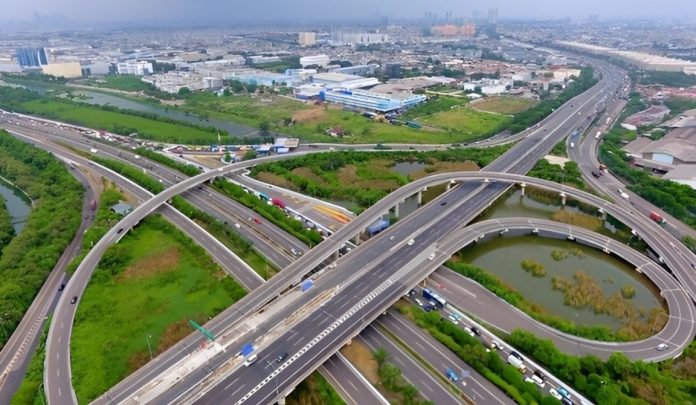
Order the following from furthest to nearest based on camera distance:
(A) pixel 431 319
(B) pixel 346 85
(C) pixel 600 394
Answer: (B) pixel 346 85 < (A) pixel 431 319 < (C) pixel 600 394

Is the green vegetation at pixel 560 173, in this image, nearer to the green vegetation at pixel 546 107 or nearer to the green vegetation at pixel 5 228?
the green vegetation at pixel 546 107

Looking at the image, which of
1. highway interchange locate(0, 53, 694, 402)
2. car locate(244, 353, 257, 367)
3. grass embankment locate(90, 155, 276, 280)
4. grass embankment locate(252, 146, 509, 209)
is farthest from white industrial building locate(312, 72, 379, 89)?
car locate(244, 353, 257, 367)

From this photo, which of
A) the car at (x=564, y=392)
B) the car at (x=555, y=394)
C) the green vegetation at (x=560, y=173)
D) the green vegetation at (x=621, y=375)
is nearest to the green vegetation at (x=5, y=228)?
the green vegetation at (x=621, y=375)

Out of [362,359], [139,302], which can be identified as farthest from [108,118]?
[362,359]

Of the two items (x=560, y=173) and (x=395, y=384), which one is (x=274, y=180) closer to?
(x=395, y=384)

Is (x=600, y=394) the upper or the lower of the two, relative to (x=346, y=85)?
lower

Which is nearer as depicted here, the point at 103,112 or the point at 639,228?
the point at 639,228

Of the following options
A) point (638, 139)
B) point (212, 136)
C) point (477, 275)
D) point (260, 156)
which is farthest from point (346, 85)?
point (477, 275)

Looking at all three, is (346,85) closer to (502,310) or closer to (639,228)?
(639,228)
